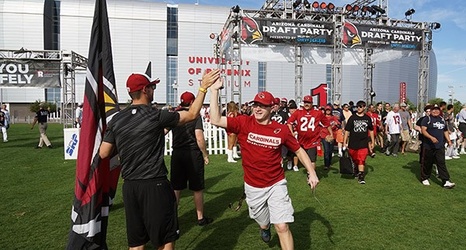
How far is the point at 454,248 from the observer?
433 centimetres

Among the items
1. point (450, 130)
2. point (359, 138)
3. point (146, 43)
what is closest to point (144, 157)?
point (359, 138)

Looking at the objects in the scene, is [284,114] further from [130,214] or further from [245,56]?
[130,214]

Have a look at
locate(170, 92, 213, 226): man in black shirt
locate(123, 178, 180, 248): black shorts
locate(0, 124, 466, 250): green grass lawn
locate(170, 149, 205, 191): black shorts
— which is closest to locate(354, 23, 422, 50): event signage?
locate(0, 124, 466, 250): green grass lawn

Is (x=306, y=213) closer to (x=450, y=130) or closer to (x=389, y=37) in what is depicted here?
(x=450, y=130)

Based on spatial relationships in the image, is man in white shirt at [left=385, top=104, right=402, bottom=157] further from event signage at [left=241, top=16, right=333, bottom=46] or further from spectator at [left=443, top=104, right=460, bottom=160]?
event signage at [left=241, top=16, right=333, bottom=46]

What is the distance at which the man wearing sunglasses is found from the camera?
26.1 feet

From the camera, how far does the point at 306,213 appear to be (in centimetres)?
573

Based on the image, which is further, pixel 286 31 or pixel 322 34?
pixel 322 34

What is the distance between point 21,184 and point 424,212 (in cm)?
900

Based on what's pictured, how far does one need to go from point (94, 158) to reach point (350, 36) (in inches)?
563

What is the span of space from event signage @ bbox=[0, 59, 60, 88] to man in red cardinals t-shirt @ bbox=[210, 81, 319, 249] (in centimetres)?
1370

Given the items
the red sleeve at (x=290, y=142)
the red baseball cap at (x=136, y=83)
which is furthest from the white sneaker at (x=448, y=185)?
the red baseball cap at (x=136, y=83)

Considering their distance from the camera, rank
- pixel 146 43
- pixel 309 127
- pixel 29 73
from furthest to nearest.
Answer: pixel 146 43 → pixel 29 73 → pixel 309 127

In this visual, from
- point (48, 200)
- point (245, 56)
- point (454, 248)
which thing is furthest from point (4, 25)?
point (454, 248)
